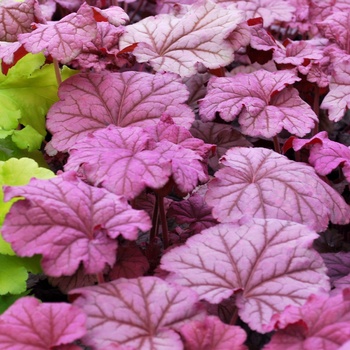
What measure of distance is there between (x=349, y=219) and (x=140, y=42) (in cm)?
81

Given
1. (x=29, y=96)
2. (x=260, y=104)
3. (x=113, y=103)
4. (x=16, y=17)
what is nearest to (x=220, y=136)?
(x=260, y=104)

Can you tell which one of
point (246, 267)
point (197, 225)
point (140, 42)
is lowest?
point (197, 225)

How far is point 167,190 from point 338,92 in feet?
2.36

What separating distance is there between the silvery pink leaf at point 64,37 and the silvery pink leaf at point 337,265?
2.78 feet

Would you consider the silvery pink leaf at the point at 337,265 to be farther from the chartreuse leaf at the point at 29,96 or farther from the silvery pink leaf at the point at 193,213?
the chartreuse leaf at the point at 29,96

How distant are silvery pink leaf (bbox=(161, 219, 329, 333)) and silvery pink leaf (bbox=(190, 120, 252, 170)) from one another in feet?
1.92

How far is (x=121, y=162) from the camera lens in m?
1.27

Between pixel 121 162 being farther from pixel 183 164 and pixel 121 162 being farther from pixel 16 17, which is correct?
pixel 16 17

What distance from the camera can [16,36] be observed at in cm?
171

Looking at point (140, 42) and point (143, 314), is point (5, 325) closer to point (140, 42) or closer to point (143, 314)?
point (143, 314)

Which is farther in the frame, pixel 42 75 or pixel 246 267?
pixel 42 75

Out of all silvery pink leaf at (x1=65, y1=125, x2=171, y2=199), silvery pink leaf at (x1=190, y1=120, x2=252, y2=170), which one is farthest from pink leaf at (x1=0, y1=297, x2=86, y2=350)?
silvery pink leaf at (x1=190, y1=120, x2=252, y2=170)

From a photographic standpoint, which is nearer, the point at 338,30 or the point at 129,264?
the point at 129,264

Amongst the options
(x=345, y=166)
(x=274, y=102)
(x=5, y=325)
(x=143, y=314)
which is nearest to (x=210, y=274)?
A: (x=143, y=314)
